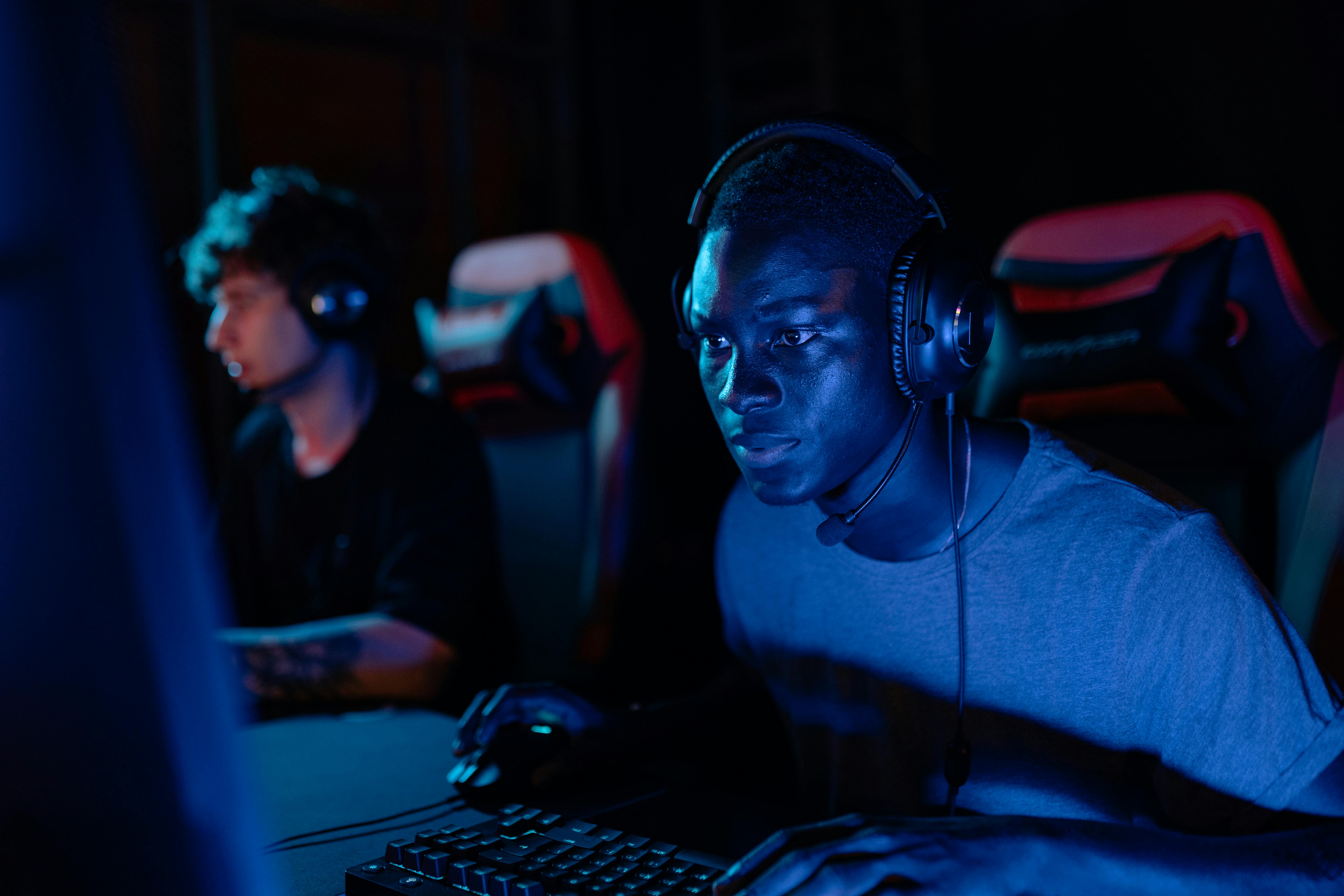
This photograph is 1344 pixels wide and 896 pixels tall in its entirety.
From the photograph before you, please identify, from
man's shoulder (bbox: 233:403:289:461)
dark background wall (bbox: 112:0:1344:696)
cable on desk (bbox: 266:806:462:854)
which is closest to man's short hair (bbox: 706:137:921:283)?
cable on desk (bbox: 266:806:462:854)

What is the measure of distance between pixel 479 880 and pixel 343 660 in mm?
727

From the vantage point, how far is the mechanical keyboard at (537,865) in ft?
1.91

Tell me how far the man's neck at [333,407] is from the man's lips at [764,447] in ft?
3.51

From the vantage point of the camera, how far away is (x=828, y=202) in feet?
2.42

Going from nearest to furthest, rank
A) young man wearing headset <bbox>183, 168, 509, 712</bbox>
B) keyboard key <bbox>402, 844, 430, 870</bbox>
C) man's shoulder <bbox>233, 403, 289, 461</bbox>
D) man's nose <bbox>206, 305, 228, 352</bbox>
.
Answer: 1. keyboard key <bbox>402, 844, 430, 870</bbox>
2. young man wearing headset <bbox>183, 168, 509, 712</bbox>
3. man's nose <bbox>206, 305, 228, 352</bbox>
4. man's shoulder <bbox>233, 403, 289, 461</bbox>

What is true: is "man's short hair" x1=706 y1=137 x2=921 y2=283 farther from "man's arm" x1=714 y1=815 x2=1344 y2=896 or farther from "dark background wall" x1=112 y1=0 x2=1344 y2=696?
"dark background wall" x1=112 y1=0 x2=1344 y2=696

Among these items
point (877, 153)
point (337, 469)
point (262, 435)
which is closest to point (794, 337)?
point (877, 153)

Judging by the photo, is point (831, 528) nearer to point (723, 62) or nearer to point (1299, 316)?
point (1299, 316)

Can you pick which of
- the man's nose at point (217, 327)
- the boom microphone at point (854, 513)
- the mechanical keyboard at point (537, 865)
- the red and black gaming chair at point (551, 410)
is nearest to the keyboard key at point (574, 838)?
the mechanical keyboard at point (537, 865)

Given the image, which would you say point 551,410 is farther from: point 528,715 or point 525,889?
point 525,889

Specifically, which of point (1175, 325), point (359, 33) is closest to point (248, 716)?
point (1175, 325)

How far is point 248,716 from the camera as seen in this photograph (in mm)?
1143

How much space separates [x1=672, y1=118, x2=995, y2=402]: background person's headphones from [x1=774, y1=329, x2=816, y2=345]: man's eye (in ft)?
0.21

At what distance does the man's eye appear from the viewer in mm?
720
